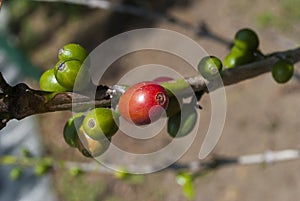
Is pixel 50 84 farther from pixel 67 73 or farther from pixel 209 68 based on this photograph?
pixel 209 68

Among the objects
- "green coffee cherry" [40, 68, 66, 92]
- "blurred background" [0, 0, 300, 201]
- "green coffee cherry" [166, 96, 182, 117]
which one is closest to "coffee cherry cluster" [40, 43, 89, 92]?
"green coffee cherry" [40, 68, 66, 92]

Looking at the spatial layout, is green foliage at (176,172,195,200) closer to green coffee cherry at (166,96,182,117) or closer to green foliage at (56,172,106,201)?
green coffee cherry at (166,96,182,117)

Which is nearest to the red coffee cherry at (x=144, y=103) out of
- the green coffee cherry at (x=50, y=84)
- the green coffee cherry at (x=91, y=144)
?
the green coffee cherry at (x=91, y=144)

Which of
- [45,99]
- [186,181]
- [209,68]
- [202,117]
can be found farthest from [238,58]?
[202,117]

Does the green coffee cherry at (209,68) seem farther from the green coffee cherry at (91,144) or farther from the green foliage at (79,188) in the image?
the green foliage at (79,188)

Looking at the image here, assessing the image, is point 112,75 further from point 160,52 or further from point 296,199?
point 296,199

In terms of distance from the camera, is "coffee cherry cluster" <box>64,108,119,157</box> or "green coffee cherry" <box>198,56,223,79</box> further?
"green coffee cherry" <box>198,56,223,79</box>

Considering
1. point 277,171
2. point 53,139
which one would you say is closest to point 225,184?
point 277,171
